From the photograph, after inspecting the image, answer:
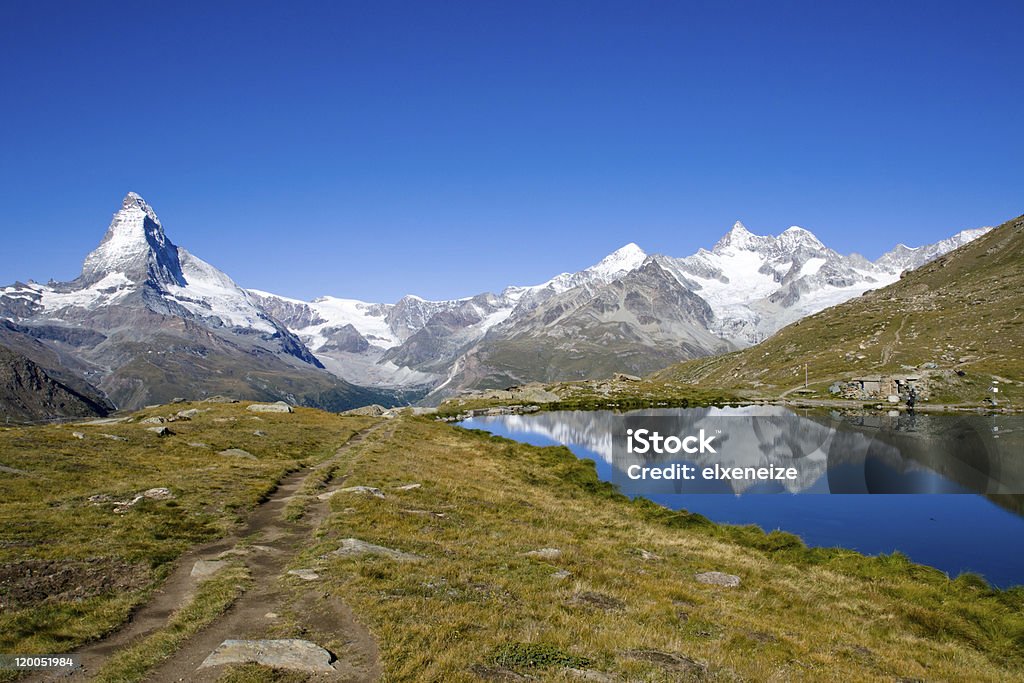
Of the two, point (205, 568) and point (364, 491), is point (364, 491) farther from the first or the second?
point (205, 568)

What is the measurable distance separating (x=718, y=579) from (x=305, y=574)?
66.6ft

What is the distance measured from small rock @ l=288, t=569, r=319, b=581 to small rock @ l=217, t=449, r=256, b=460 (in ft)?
119

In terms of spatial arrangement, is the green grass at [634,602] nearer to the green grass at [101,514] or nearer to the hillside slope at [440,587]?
the hillside slope at [440,587]

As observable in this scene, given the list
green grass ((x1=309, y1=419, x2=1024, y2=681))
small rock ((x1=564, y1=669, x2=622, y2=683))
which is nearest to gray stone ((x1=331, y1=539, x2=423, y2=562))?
green grass ((x1=309, y1=419, x2=1024, y2=681))

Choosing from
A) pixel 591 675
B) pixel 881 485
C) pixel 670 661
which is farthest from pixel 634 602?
pixel 881 485

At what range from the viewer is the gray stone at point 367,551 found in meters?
26.0

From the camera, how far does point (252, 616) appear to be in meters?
19.2

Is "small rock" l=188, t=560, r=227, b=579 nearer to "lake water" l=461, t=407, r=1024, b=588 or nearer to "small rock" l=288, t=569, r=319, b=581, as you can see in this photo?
"small rock" l=288, t=569, r=319, b=581

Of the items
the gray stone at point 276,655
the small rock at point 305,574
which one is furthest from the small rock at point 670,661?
the small rock at point 305,574

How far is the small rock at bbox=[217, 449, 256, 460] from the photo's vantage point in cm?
5629

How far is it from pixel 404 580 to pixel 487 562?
527 centimetres

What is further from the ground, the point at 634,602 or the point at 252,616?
the point at 252,616

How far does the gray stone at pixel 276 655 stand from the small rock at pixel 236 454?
1715 inches

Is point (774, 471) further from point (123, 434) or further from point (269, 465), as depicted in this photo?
point (123, 434)
